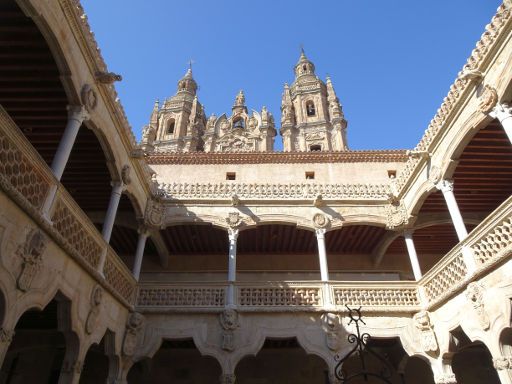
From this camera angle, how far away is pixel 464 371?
11586 mm

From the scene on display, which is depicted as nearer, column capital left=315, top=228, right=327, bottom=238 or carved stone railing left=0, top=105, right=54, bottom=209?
carved stone railing left=0, top=105, right=54, bottom=209

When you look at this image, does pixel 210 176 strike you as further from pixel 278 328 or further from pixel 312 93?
pixel 312 93

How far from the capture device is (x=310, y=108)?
34719 mm

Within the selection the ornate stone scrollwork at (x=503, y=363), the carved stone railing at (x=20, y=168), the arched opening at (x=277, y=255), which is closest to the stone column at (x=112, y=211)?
the carved stone railing at (x=20, y=168)

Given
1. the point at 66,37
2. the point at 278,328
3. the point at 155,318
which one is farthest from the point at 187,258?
the point at 66,37

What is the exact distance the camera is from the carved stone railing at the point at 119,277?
833cm

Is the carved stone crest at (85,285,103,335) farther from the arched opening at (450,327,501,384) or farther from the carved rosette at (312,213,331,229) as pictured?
the arched opening at (450,327,501,384)

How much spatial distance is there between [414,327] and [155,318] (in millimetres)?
6922

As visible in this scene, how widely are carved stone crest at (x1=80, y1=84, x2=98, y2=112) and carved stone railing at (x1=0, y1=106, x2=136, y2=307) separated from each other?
5.66ft

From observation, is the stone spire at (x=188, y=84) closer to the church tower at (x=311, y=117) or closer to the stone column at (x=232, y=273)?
the church tower at (x=311, y=117)

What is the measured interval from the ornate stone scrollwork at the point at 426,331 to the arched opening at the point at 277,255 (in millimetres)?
4157

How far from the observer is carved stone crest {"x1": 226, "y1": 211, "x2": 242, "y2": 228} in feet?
36.3

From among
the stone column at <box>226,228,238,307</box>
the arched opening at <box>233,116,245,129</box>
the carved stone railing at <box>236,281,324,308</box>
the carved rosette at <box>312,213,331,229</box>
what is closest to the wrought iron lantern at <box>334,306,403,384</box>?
the carved stone railing at <box>236,281,324,308</box>

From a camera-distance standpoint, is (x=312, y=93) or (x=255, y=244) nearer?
(x=255, y=244)
